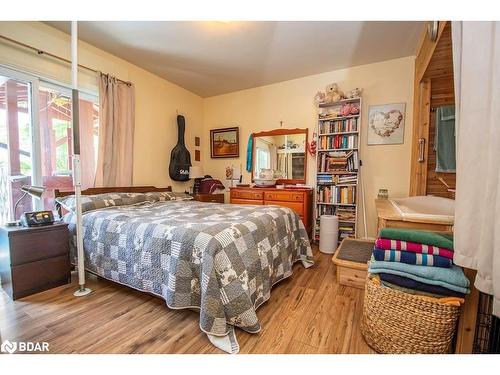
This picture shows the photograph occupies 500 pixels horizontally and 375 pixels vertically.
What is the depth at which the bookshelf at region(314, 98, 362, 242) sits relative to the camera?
297 centimetres

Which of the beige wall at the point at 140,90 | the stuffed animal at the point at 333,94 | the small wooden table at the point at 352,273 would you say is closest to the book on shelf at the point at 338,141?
the stuffed animal at the point at 333,94

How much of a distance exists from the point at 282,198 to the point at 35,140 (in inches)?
114

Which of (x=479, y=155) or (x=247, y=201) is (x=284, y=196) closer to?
(x=247, y=201)

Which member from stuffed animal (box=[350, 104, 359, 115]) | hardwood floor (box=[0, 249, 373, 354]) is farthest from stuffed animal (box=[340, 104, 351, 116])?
hardwood floor (box=[0, 249, 373, 354])

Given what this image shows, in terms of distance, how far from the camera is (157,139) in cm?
343

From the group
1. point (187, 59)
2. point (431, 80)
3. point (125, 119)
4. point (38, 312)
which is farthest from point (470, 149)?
point (125, 119)

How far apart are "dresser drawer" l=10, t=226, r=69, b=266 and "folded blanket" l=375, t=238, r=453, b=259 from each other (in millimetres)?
2425

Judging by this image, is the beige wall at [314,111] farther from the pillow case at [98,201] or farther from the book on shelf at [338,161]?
the pillow case at [98,201]

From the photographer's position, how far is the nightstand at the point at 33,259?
1647 millimetres

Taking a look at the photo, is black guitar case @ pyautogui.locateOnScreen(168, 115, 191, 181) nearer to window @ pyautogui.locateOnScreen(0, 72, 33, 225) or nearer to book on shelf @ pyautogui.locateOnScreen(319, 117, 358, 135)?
window @ pyautogui.locateOnScreen(0, 72, 33, 225)

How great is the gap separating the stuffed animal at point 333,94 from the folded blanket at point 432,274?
2538mm

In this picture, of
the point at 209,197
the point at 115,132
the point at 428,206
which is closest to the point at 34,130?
the point at 115,132

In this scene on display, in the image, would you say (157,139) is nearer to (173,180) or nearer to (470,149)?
A: (173,180)
